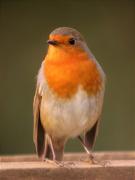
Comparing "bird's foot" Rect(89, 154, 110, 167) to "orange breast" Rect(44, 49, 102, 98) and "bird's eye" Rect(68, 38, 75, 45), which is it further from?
"bird's eye" Rect(68, 38, 75, 45)

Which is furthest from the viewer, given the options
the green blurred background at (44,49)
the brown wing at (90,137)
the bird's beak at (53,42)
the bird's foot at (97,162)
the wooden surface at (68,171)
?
the green blurred background at (44,49)

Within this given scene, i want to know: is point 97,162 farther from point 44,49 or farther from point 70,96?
point 44,49

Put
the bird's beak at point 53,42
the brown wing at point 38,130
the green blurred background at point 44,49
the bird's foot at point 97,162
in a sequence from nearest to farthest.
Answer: the bird's foot at point 97,162
the bird's beak at point 53,42
the brown wing at point 38,130
the green blurred background at point 44,49

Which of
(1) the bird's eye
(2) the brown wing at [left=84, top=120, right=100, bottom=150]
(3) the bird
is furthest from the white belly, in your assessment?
(1) the bird's eye

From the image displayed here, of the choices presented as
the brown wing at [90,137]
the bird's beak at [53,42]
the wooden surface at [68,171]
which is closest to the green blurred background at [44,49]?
the brown wing at [90,137]

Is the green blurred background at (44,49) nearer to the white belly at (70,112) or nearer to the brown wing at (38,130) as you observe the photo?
the brown wing at (38,130)

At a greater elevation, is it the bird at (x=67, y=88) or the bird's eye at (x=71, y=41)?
the bird's eye at (x=71, y=41)

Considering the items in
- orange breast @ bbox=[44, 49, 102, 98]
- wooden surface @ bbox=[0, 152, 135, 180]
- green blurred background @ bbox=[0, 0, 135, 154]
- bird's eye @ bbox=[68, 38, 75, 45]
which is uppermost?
bird's eye @ bbox=[68, 38, 75, 45]

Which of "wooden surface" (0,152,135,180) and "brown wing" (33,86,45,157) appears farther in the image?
"brown wing" (33,86,45,157)
